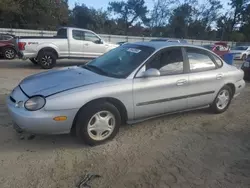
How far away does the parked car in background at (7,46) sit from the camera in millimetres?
14289

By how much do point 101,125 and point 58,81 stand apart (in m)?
0.92

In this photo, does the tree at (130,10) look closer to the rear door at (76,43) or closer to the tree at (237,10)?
the tree at (237,10)

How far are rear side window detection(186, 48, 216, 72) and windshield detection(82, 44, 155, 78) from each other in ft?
2.84

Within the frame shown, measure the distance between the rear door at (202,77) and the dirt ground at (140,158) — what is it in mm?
534

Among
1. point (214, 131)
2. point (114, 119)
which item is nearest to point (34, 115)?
point (114, 119)

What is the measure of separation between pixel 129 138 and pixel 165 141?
58 centimetres

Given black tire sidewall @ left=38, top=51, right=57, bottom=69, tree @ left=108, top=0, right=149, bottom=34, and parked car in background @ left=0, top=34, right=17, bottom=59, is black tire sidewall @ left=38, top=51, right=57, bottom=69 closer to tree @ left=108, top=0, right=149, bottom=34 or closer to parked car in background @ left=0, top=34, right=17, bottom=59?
parked car in background @ left=0, top=34, right=17, bottom=59

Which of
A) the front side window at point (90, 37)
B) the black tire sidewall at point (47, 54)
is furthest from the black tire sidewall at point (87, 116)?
the front side window at point (90, 37)

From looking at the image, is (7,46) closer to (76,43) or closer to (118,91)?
(76,43)

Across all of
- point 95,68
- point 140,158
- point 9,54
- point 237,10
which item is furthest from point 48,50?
point 237,10

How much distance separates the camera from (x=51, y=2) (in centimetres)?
3256

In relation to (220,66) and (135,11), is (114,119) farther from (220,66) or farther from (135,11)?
(135,11)

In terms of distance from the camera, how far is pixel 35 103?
11.3ft

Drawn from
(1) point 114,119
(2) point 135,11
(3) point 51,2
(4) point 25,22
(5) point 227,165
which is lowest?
(5) point 227,165
